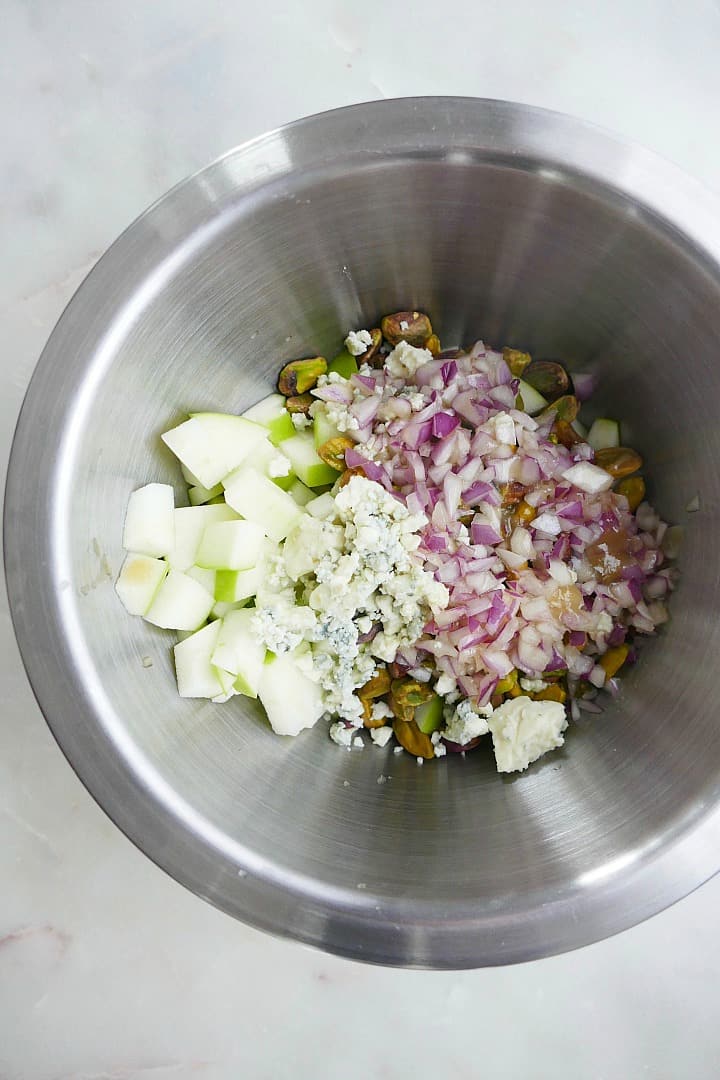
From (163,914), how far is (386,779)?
0.46m

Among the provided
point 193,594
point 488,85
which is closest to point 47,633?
point 193,594

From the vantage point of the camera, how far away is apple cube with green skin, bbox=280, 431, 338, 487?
118 cm

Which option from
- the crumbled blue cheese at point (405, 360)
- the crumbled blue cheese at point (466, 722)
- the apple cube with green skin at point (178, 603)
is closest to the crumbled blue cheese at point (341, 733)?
the crumbled blue cheese at point (466, 722)

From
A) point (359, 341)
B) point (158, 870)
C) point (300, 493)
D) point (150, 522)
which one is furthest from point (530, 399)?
point (158, 870)

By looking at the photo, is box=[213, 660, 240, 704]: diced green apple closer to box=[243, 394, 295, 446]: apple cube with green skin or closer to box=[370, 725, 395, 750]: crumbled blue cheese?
box=[370, 725, 395, 750]: crumbled blue cheese

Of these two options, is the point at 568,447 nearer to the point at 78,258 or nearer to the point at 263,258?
the point at 263,258

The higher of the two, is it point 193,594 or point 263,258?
point 263,258

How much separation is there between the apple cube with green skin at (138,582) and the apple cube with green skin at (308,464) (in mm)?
249

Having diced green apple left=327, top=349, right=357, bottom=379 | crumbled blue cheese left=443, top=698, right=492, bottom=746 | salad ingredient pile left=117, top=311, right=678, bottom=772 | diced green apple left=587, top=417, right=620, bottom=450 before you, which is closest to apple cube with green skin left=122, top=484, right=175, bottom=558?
salad ingredient pile left=117, top=311, right=678, bottom=772

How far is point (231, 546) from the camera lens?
107 cm

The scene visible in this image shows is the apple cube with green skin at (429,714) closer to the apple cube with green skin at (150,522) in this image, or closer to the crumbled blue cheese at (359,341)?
the apple cube with green skin at (150,522)

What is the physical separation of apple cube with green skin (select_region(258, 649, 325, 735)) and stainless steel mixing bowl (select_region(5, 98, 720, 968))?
0.15 feet

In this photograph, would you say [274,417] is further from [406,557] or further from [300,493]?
[406,557]

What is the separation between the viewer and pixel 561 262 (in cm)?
112
